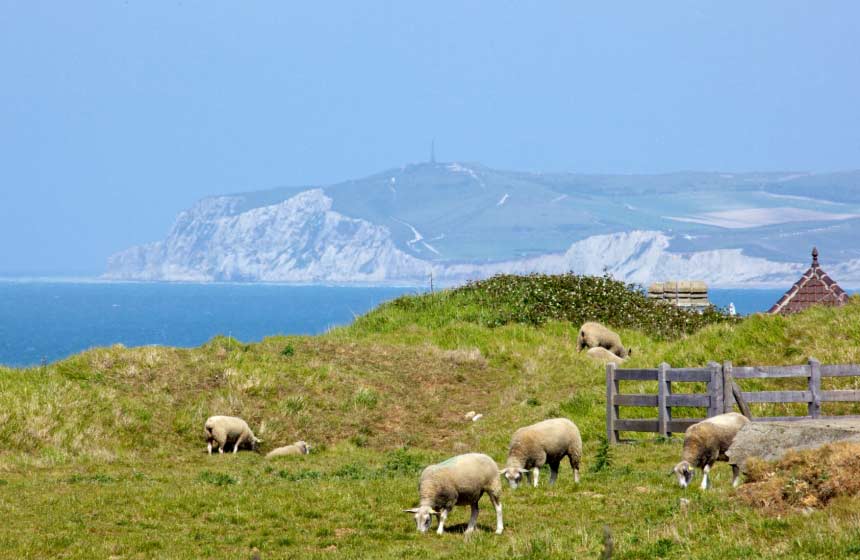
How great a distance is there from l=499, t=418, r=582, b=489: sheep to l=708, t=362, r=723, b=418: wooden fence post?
6.85m

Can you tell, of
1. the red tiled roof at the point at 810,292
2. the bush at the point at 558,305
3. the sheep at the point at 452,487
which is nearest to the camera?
the sheep at the point at 452,487

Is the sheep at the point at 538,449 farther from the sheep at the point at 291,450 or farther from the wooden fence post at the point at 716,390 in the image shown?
the sheep at the point at 291,450

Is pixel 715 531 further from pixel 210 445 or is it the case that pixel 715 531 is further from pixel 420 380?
pixel 420 380

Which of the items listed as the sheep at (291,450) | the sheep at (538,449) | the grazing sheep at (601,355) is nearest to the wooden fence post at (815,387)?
the sheep at (538,449)

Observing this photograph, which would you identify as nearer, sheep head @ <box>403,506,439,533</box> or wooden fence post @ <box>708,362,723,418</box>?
A: sheep head @ <box>403,506,439,533</box>

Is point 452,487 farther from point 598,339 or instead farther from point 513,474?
point 598,339

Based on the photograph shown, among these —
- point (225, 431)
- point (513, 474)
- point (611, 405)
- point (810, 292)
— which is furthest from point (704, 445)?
point (810, 292)

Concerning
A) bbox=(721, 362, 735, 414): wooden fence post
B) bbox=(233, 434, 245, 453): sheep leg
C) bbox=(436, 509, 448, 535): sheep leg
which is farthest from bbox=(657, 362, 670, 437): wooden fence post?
bbox=(436, 509, 448, 535): sheep leg

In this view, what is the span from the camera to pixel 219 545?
58.0 feet

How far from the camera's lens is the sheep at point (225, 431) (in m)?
31.2

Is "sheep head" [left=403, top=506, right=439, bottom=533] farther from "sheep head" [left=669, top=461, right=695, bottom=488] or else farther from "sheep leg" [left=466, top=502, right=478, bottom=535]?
"sheep head" [left=669, top=461, right=695, bottom=488]

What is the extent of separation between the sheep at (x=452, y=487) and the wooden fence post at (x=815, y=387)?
44.4ft

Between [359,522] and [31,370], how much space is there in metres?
20.4

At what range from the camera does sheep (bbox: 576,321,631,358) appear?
4581 centimetres
